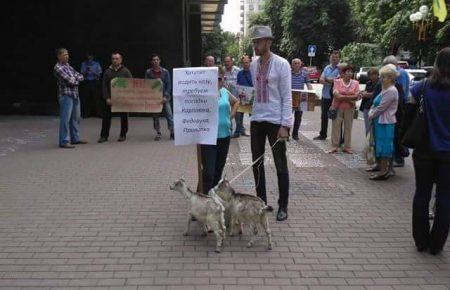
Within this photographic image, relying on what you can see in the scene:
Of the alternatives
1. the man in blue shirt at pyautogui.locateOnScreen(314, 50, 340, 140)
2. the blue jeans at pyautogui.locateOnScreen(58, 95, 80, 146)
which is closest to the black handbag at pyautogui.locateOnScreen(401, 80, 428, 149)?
the man in blue shirt at pyautogui.locateOnScreen(314, 50, 340, 140)

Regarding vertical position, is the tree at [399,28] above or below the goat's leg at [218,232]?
above

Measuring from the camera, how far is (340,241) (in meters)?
5.37

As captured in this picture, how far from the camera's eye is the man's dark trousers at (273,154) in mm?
5809

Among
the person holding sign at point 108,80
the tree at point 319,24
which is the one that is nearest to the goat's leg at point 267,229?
the person holding sign at point 108,80

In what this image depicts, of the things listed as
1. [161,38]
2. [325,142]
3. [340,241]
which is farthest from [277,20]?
[340,241]

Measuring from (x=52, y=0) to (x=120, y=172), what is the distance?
33.3ft

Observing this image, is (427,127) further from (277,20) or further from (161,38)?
(277,20)

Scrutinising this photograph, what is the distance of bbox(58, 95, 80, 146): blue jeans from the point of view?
426 inches

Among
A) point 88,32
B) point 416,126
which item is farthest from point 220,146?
point 88,32

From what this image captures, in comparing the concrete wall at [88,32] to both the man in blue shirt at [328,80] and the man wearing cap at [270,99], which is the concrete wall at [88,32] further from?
the man wearing cap at [270,99]

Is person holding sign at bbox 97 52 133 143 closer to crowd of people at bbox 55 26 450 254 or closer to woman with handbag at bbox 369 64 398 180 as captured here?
crowd of people at bbox 55 26 450 254

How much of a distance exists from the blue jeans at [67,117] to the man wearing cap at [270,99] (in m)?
6.01

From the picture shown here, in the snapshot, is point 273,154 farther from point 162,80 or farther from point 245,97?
point 162,80

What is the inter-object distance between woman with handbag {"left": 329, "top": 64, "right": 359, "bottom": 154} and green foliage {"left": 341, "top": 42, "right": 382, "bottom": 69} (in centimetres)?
3685
